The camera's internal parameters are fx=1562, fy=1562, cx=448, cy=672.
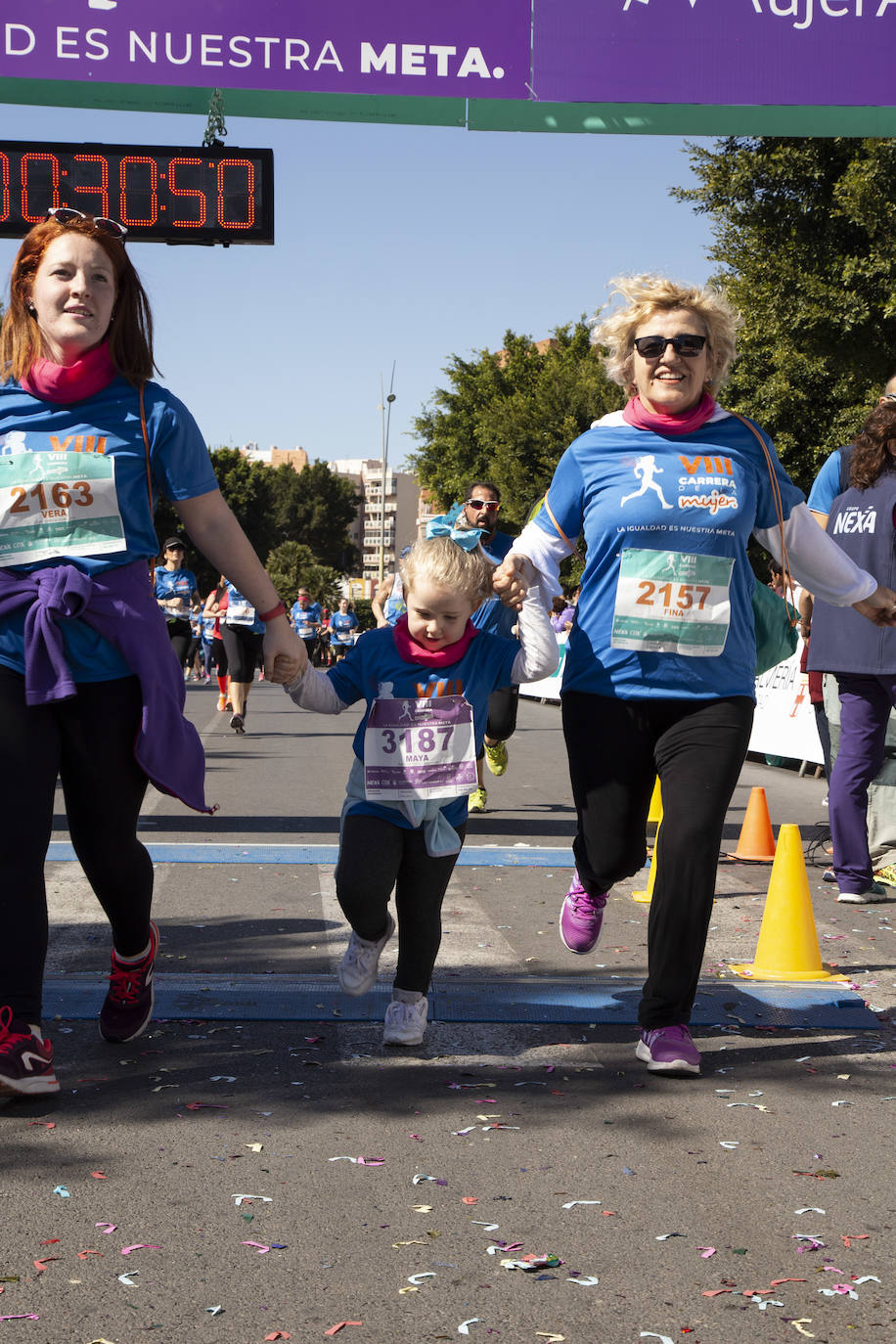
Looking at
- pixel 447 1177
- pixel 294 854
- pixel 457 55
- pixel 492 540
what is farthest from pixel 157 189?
pixel 447 1177

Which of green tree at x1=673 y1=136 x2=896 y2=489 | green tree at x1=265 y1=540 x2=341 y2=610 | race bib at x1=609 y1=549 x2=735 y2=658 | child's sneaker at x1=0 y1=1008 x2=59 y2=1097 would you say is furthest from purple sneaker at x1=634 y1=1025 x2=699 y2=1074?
green tree at x1=265 y1=540 x2=341 y2=610

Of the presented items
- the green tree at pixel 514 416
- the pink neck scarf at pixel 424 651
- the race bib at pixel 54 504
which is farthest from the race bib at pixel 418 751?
the green tree at pixel 514 416

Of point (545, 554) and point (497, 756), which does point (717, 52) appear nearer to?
point (545, 554)

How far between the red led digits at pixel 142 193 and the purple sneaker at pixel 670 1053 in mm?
6201

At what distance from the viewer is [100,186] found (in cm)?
894

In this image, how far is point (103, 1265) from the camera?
2.83m

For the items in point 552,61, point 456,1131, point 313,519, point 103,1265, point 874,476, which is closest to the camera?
point 103,1265

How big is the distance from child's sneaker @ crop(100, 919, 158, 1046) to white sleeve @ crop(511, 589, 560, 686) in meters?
1.27

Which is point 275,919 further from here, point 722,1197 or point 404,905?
point 722,1197

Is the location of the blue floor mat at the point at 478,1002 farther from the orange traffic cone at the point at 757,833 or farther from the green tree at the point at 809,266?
the green tree at the point at 809,266

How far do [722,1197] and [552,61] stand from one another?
232 inches

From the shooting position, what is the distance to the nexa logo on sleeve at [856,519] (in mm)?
7059

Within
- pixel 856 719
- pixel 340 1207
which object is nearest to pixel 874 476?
pixel 856 719

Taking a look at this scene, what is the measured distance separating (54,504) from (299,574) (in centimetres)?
10357
